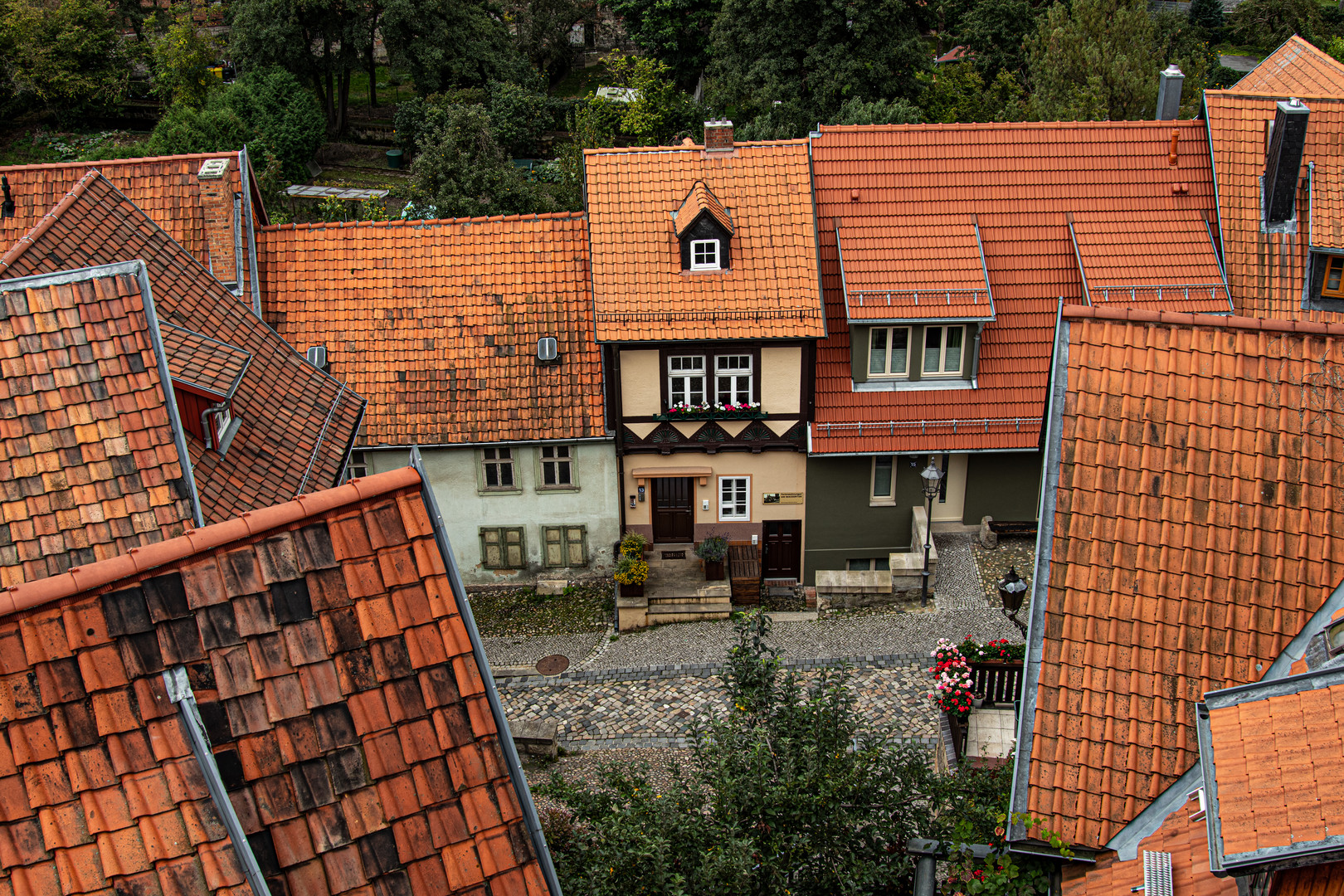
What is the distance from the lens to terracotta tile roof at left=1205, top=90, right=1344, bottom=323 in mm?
24797

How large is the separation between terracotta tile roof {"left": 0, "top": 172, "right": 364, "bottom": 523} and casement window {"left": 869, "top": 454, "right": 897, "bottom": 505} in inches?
440

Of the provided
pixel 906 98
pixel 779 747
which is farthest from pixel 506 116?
pixel 779 747

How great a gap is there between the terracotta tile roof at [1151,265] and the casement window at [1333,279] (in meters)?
2.18

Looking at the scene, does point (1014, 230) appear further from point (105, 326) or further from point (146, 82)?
point (146, 82)

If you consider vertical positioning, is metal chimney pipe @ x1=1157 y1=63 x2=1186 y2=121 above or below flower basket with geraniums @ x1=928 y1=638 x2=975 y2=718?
above

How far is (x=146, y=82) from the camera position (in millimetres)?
62781

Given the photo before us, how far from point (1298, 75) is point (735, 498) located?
1822 cm

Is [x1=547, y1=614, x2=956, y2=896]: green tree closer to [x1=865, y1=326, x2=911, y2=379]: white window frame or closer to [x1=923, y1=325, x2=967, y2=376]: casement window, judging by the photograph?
[x1=865, y1=326, x2=911, y2=379]: white window frame

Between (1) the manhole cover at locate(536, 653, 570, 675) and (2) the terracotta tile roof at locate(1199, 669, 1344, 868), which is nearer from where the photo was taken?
(2) the terracotta tile roof at locate(1199, 669, 1344, 868)

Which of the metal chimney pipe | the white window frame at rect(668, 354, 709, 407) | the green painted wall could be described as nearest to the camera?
the white window frame at rect(668, 354, 709, 407)

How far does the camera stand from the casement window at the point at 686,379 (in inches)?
968

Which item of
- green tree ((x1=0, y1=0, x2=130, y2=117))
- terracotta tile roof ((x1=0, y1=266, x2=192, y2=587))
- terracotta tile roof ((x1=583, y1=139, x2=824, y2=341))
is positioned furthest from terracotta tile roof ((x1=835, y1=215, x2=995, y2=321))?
green tree ((x1=0, y1=0, x2=130, y2=117))

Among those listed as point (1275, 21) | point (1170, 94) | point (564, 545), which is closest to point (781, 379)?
point (564, 545)

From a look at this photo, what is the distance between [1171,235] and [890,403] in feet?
23.5
